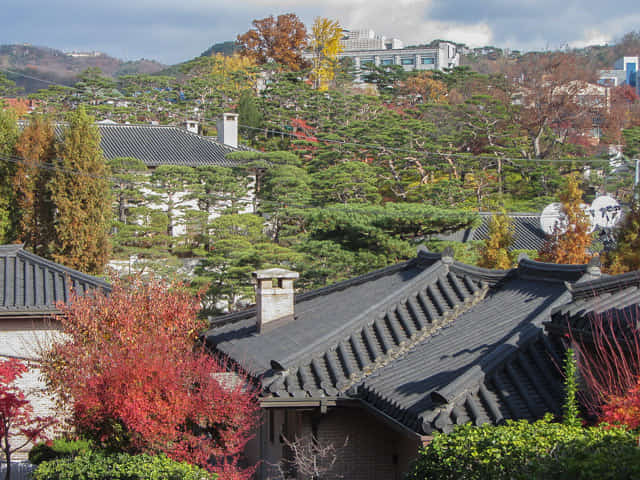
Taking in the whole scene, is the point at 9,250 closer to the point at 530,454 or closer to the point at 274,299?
the point at 274,299

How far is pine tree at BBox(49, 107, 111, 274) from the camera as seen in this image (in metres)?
26.0

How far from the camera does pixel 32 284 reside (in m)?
17.2

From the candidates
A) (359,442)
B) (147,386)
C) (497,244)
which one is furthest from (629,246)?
(147,386)

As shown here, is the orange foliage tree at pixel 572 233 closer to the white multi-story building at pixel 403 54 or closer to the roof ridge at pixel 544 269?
the roof ridge at pixel 544 269

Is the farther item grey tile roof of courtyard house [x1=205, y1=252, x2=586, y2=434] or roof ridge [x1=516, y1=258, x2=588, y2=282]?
roof ridge [x1=516, y1=258, x2=588, y2=282]

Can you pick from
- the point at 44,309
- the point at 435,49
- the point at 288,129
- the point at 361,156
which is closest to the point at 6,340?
the point at 44,309

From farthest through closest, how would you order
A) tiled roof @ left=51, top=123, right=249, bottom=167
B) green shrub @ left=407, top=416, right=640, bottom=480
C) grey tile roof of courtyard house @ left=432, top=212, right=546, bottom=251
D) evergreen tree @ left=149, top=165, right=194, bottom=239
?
1. tiled roof @ left=51, top=123, right=249, bottom=167
2. evergreen tree @ left=149, top=165, right=194, bottom=239
3. grey tile roof of courtyard house @ left=432, top=212, right=546, bottom=251
4. green shrub @ left=407, top=416, right=640, bottom=480

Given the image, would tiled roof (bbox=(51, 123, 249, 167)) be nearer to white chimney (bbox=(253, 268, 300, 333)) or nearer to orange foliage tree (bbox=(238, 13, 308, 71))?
white chimney (bbox=(253, 268, 300, 333))

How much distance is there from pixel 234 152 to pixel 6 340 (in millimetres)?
26613

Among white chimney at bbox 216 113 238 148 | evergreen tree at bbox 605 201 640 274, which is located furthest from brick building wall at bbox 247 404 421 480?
white chimney at bbox 216 113 238 148

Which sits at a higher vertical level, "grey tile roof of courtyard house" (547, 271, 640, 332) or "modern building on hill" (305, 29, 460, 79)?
"modern building on hill" (305, 29, 460, 79)

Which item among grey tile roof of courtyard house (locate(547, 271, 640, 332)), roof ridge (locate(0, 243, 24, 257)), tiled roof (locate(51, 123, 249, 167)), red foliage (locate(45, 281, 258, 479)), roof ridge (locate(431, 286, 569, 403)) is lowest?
red foliage (locate(45, 281, 258, 479))

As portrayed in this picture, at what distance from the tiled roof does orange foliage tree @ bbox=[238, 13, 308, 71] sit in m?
35.4

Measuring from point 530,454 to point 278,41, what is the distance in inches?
3148
